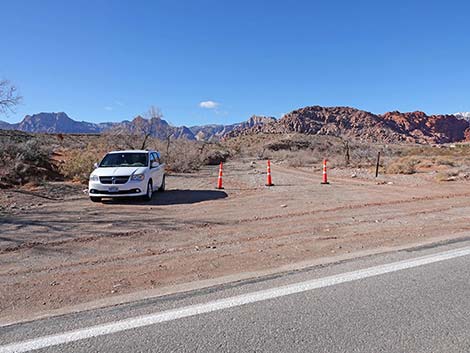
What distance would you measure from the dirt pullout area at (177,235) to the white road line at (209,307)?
806 millimetres

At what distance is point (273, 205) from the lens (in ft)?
37.8

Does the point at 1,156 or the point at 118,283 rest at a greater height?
the point at 1,156

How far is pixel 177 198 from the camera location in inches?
529

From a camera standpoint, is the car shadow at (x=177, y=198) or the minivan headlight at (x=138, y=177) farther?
the car shadow at (x=177, y=198)

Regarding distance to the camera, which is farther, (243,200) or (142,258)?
(243,200)

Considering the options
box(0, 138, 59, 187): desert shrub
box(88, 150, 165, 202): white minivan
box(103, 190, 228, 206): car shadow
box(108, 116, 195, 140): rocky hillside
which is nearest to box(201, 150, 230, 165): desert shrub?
box(108, 116, 195, 140): rocky hillside

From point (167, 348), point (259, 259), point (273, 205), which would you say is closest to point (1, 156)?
point (273, 205)

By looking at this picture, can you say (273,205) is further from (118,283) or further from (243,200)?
(118,283)

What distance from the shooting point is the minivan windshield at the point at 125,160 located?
1330 centimetres

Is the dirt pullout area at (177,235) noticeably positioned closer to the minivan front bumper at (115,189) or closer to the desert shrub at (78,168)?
the minivan front bumper at (115,189)

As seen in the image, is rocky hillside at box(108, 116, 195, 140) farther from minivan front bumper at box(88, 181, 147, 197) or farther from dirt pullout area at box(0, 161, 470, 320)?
minivan front bumper at box(88, 181, 147, 197)

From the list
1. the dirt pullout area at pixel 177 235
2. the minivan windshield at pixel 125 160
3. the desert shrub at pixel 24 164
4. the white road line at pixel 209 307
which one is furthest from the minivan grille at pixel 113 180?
the white road line at pixel 209 307

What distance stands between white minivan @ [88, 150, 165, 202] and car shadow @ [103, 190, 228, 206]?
35 centimetres

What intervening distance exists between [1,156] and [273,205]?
52.8ft
